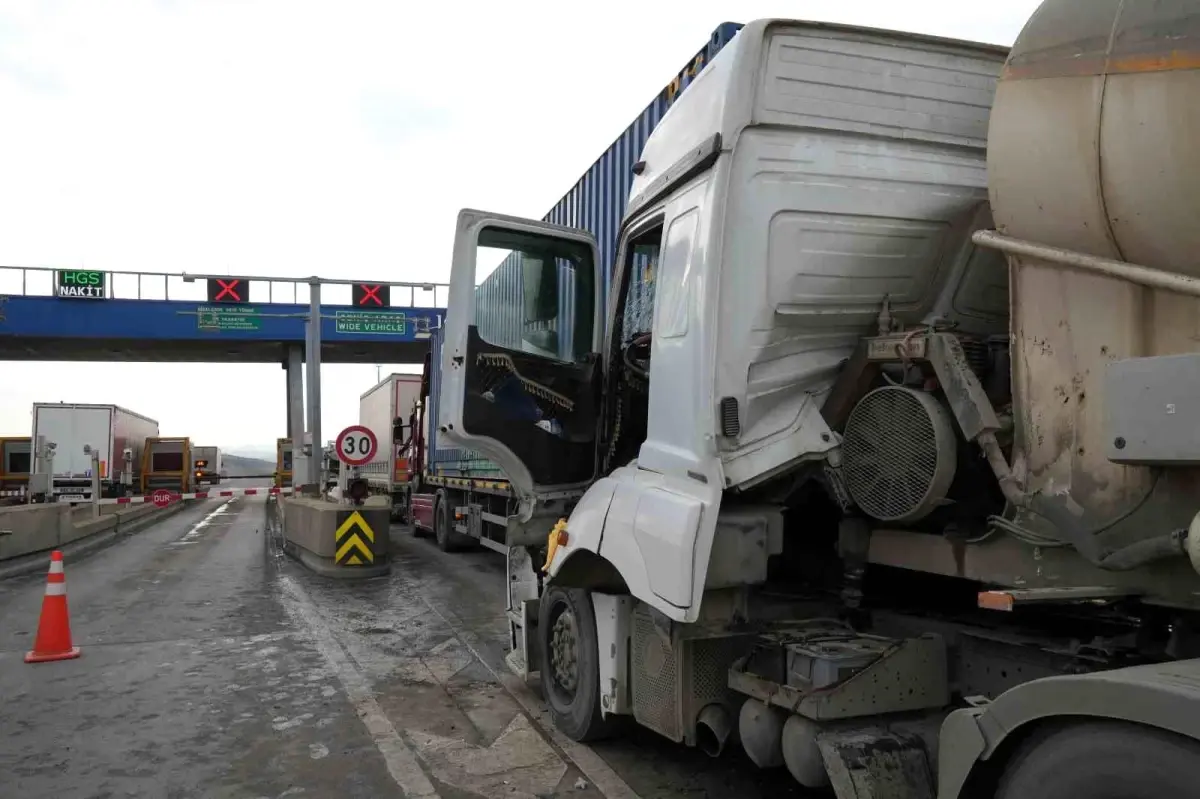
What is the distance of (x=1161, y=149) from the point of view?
2.33 m

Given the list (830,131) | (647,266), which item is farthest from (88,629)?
(830,131)

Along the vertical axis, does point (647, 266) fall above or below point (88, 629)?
above

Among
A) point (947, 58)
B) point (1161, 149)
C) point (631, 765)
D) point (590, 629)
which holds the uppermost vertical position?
point (947, 58)

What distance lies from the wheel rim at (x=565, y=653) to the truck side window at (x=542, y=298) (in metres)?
1.50

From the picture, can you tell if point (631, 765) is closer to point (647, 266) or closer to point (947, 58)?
point (647, 266)

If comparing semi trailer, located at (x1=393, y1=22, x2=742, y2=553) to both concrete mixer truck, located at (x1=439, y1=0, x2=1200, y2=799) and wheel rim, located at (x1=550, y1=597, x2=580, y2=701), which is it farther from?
wheel rim, located at (x1=550, y1=597, x2=580, y2=701)

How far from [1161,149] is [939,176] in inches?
55.0

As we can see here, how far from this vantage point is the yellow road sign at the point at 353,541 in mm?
11906

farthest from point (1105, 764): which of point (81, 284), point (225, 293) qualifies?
point (81, 284)

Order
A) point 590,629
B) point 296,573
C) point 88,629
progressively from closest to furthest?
point 590,629 < point 88,629 < point 296,573

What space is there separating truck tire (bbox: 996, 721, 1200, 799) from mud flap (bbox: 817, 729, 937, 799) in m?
0.67

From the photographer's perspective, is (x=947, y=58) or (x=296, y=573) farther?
(x=296, y=573)

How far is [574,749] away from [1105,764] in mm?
3352

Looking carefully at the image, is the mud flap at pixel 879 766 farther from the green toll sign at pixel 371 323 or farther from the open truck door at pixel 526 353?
the green toll sign at pixel 371 323
